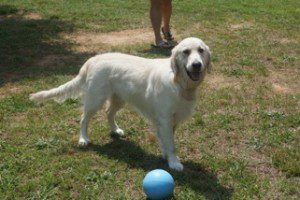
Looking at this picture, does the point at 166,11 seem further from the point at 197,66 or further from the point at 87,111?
the point at 197,66

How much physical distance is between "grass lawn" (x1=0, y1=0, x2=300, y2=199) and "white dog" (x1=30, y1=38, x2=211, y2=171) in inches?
17.0

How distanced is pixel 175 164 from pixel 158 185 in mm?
835

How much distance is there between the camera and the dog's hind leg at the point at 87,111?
5.95m

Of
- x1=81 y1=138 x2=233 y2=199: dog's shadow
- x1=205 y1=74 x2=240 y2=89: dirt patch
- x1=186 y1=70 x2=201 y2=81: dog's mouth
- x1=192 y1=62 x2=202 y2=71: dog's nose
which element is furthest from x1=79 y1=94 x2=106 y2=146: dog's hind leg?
x1=205 y1=74 x2=240 y2=89: dirt patch

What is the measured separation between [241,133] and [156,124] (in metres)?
1.41

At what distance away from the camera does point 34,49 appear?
1046cm

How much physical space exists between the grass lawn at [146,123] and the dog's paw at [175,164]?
0.08m

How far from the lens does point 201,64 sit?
495 cm

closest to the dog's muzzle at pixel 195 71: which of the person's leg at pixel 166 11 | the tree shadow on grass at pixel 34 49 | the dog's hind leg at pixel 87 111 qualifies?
the dog's hind leg at pixel 87 111

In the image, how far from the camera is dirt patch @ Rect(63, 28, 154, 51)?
10969mm

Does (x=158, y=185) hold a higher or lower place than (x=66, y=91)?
lower

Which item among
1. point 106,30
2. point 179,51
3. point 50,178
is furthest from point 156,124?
point 106,30


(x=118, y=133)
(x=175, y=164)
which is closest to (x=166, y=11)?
(x=118, y=133)

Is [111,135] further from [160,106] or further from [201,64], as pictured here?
[201,64]
